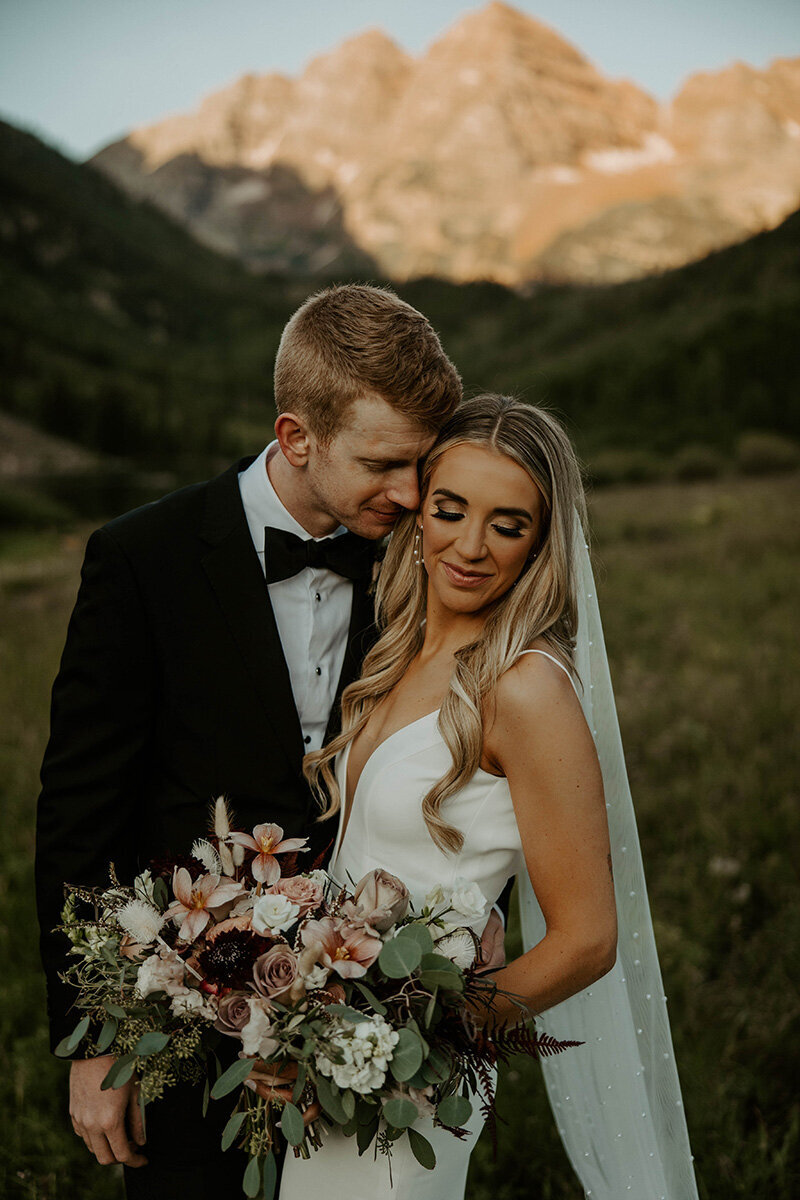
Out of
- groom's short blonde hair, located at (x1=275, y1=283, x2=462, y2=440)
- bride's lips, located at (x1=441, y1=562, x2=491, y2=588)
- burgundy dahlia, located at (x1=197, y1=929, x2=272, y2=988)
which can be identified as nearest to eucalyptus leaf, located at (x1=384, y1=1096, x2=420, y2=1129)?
burgundy dahlia, located at (x1=197, y1=929, x2=272, y2=988)

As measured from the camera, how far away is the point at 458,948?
1.80 meters

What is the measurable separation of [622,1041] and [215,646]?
1808 millimetres

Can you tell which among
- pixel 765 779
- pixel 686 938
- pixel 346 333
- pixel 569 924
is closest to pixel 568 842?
pixel 569 924

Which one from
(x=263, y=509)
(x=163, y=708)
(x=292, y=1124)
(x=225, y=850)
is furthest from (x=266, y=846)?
(x=263, y=509)

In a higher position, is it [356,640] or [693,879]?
[356,640]

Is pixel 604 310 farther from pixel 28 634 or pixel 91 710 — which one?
pixel 91 710

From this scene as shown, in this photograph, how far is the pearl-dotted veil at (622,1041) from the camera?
8.83 ft

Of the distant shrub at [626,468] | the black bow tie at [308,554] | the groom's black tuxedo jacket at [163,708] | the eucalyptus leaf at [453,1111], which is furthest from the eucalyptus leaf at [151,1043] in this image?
the distant shrub at [626,468]

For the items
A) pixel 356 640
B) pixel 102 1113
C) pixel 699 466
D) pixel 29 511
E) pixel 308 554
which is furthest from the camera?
pixel 699 466

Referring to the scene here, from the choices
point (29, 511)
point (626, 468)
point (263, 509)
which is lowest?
point (263, 509)

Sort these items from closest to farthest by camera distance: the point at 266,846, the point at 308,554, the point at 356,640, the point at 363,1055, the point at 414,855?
1. the point at 363,1055
2. the point at 266,846
3. the point at 414,855
4. the point at 308,554
5. the point at 356,640

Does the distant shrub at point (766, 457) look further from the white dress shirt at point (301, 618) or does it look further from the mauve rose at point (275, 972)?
the mauve rose at point (275, 972)

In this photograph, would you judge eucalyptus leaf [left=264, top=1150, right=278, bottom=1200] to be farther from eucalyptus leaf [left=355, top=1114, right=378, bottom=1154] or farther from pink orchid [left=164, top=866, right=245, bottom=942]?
pink orchid [left=164, top=866, right=245, bottom=942]

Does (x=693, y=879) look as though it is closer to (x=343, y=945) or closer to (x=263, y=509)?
(x=263, y=509)
